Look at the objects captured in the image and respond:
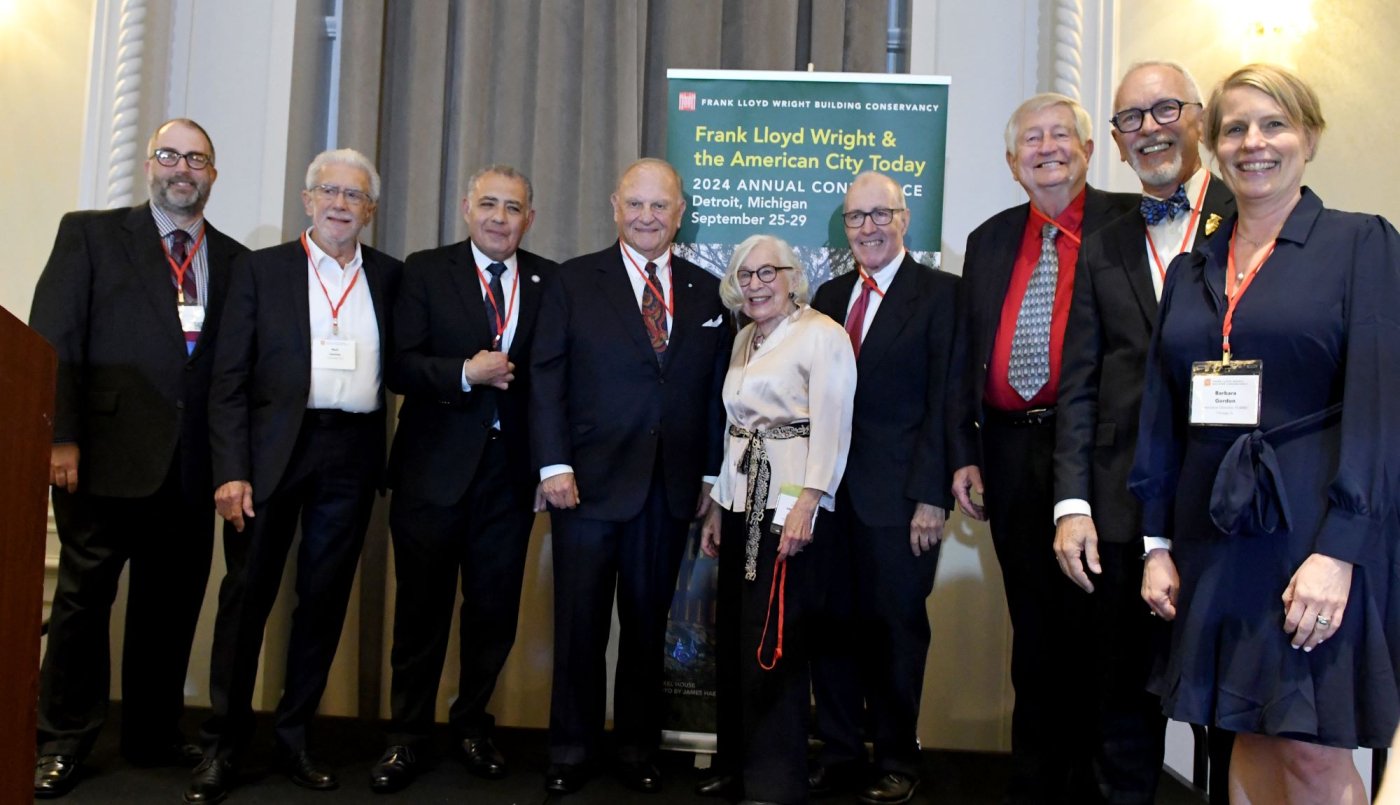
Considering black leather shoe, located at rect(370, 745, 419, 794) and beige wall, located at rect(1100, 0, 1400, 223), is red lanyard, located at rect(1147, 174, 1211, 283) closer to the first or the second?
beige wall, located at rect(1100, 0, 1400, 223)

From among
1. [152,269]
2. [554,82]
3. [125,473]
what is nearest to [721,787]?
[125,473]

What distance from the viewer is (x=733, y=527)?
3021 mm

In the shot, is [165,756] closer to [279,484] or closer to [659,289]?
[279,484]

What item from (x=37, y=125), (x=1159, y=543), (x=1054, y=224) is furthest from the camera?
(x=37, y=125)

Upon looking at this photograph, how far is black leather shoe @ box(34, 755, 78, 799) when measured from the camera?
3000 millimetres

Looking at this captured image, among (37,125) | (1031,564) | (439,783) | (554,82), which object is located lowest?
(439,783)

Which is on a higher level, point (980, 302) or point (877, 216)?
point (877, 216)

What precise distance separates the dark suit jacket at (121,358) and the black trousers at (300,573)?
0.31m

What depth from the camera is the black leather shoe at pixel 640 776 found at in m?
3.19

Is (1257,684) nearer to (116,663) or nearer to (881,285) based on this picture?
(881,285)

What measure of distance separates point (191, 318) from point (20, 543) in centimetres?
166

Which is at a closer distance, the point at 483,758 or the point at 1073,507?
the point at 1073,507

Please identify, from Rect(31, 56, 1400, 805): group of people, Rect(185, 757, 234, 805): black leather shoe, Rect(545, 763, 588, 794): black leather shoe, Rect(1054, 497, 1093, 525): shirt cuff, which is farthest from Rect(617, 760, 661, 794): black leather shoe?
Rect(1054, 497, 1093, 525): shirt cuff

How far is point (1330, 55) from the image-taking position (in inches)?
160
